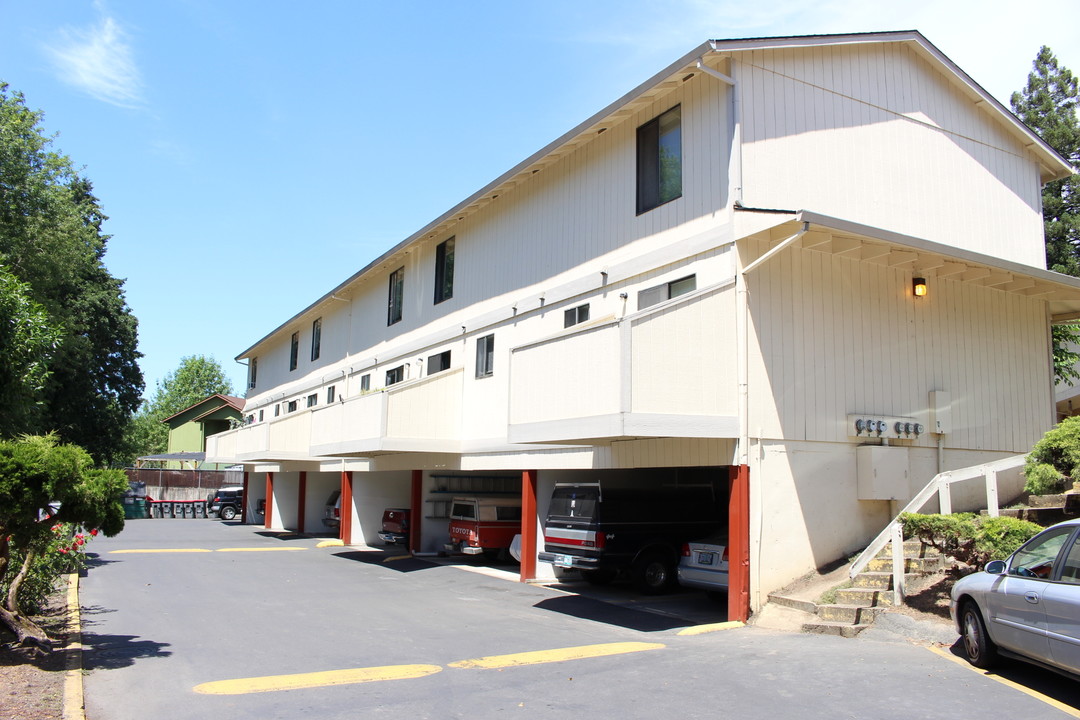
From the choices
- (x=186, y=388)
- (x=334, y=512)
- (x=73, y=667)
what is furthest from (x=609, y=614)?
(x=186, y=388)

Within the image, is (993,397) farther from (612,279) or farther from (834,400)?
(612,279)

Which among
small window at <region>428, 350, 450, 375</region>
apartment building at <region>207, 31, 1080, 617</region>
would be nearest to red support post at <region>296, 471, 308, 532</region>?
small window at <region>428, 350, 450, 375</region>

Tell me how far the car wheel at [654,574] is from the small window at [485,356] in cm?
562

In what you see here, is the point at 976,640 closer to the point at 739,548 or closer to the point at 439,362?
the point at 739,548

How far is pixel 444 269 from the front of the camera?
2183cm

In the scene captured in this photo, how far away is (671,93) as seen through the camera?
13969 millimetres

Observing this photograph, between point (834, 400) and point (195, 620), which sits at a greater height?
point (834, 400)

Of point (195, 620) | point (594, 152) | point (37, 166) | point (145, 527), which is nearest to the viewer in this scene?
point (195, 620)

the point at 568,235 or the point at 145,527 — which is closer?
the point at 568,235

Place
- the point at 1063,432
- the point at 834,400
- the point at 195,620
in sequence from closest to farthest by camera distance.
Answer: the point at 1063,432 < the point at 195,620 < the point at 834,400

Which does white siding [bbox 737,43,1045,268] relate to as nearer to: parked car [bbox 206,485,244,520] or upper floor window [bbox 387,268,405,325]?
upper floor window [bbox 387,268,405,325]

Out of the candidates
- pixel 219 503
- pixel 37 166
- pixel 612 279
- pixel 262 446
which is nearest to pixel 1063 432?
pixel 612 279

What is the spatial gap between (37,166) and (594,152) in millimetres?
16449

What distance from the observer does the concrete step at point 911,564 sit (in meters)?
11.5
